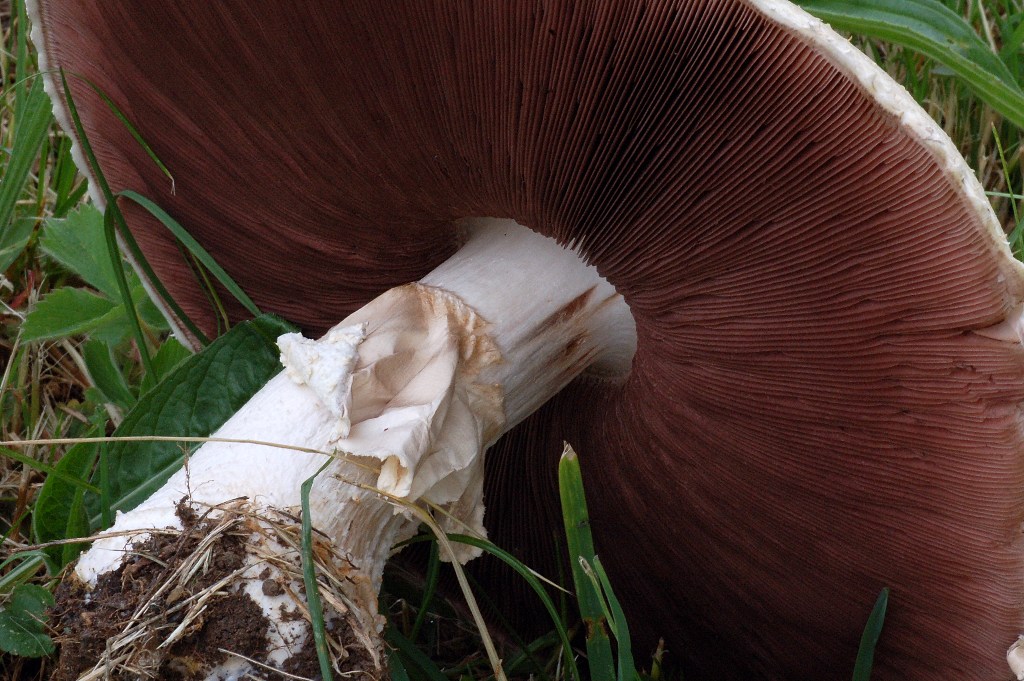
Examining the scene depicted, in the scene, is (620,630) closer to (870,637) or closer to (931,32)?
(870,637)

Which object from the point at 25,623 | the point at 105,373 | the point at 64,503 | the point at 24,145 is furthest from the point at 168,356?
the point at 25,623

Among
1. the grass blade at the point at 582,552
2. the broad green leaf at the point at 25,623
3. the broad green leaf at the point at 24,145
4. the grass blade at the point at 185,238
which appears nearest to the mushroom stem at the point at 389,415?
the grass blade at the point at 582,552

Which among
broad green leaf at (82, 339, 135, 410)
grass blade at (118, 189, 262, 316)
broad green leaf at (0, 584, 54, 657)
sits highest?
grass blade at (118, 189, 262, 316)

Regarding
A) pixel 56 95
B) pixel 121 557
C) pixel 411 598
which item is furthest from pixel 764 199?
pixel 56 95

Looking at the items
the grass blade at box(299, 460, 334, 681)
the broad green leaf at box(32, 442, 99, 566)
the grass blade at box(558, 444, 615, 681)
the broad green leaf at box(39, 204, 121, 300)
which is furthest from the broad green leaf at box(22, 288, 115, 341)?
the grass blade at box(558, 444, 615, 681)

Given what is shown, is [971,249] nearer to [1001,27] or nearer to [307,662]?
[307,662]

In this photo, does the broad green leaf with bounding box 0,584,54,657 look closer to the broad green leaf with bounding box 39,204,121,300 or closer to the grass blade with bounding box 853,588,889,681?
the broad green leaf with bounding box 39,204,121,300
